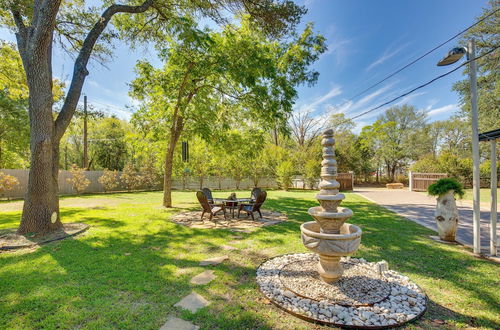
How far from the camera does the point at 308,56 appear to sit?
25.9ft

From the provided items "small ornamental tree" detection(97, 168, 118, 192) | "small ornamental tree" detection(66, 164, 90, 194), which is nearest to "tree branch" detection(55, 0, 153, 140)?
"small ornamental tree" detection(66, 164, 90, 194)

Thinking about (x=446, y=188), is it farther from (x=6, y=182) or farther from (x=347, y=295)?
(x=6, y=182)

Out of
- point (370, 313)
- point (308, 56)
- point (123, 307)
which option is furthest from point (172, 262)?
point (308, 56)

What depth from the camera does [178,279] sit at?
2910 millimetres

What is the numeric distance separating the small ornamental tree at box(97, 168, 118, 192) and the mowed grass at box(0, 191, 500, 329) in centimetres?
1157

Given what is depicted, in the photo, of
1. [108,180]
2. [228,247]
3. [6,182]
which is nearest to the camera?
[228,247]

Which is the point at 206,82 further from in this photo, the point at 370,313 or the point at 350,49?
the point at 350,49

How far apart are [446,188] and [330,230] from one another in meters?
3.70

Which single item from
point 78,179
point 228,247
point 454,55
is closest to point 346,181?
point 454,55

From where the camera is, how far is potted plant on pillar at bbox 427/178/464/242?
458 centimetres

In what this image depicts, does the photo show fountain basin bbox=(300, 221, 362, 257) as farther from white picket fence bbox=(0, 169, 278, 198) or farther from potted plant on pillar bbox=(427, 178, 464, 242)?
white picket fence bbox=(0, 169, 278, 198)

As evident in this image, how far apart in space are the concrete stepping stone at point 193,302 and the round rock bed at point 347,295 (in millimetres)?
724

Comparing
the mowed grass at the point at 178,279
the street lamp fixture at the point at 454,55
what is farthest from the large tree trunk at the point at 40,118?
the street lamp fixture at the point at 454,55

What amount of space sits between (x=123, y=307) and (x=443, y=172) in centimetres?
2126
